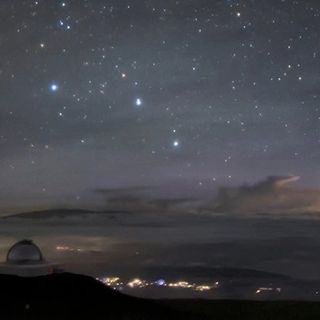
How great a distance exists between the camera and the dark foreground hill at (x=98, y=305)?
27016 millimetres

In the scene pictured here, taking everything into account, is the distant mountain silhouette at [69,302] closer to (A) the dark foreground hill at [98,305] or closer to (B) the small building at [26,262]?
(A) the dark foreground hill at [98,305]

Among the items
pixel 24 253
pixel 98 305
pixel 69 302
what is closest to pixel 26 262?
pixel 24 253

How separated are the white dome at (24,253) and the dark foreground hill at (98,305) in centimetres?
309

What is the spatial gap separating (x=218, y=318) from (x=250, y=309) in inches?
117

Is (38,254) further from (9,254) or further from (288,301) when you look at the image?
(288,301)

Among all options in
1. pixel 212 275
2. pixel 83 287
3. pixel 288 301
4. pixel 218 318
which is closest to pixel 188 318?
pixel 218 318

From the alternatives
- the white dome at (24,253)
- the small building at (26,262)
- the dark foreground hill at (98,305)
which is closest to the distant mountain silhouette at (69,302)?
the dark foreground hill at (98,305)

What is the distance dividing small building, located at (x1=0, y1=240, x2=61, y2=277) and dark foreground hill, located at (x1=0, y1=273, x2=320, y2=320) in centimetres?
147

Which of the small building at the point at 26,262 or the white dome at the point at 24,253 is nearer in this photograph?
the small building at the point at 26,262

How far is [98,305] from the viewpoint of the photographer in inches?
1121

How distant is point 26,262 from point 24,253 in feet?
3.50

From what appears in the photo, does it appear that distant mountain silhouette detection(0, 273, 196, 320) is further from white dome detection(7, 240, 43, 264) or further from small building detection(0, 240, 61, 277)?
white dome detection(7, 240, 43, 264)

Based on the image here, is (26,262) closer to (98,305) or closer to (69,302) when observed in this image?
(69,302)

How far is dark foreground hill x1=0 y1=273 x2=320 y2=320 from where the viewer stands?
27.0 m
